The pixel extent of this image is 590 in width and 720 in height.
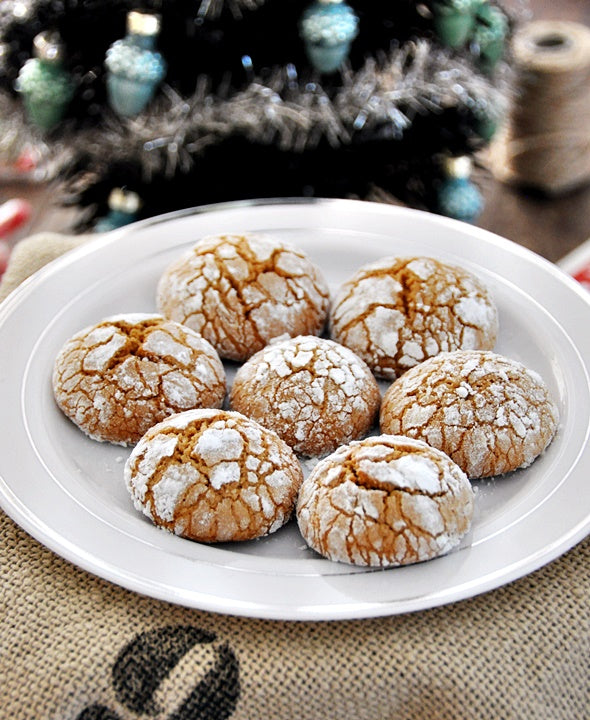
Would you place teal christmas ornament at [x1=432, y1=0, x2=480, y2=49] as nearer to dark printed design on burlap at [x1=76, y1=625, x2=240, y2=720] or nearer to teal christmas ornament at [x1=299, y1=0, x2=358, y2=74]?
teal christmas ornament at [x1=299, y1=0, x2=358, y2=74]

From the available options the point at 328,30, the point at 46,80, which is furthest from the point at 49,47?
the point at 328,30

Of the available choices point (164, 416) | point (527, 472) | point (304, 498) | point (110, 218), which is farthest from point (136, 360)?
point (110, 218)

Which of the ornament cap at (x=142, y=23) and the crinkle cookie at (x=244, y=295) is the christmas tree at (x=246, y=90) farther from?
the crinkle cookie at (x=244, y=295)

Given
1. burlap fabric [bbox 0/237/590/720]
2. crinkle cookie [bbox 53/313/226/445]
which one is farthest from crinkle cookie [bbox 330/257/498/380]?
burlap fabric [bbox 0/237/590/720]

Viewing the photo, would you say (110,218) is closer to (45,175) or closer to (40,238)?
(45,175)

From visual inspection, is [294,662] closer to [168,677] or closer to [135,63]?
[168,677]
